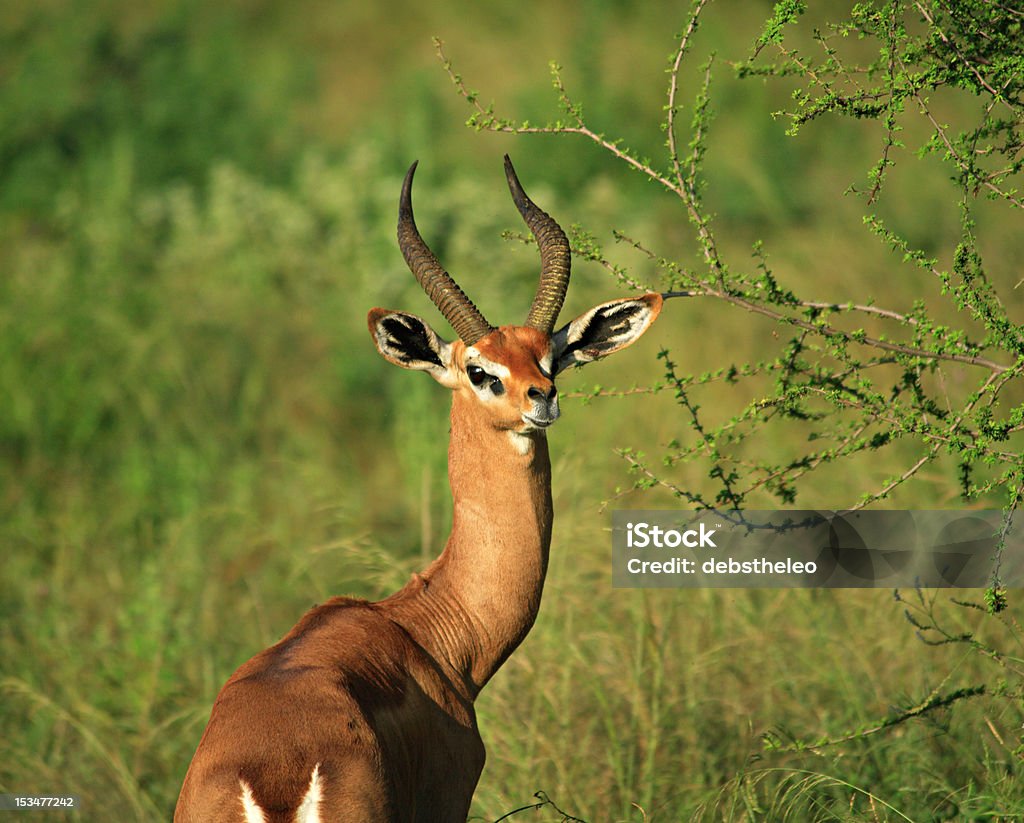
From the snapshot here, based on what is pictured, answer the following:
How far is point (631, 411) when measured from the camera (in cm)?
1010

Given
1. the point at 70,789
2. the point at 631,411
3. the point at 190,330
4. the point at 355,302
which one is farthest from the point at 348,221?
the point at 70,789

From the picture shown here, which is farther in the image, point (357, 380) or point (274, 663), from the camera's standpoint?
point (357, 380)

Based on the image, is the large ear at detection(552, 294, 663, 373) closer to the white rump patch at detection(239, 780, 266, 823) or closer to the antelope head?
the antelope head

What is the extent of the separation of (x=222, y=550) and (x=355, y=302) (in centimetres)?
327

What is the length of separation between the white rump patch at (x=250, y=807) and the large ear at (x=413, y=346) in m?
1.80

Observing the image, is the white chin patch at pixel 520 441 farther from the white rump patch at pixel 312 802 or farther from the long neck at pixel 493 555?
the white rump patch at pixel 312 802

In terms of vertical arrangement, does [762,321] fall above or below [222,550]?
above

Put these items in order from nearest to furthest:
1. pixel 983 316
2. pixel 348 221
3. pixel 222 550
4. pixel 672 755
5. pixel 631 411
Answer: pixel 983 316 → pixel 672 755 → pixel 222 550 → pixel 631 411 → pixel 348 221

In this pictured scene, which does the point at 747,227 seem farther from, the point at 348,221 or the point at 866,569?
the point at 866,569

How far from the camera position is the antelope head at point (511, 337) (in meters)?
4.68

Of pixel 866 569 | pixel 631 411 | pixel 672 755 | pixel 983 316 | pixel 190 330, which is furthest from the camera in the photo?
pixel 190 330

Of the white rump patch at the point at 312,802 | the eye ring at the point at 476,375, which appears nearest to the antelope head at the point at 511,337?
the eye ring at the point at 476,375

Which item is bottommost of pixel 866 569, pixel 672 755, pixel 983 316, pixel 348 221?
pixel 672 755

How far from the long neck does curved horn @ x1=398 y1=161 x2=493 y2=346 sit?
10.3 inches
